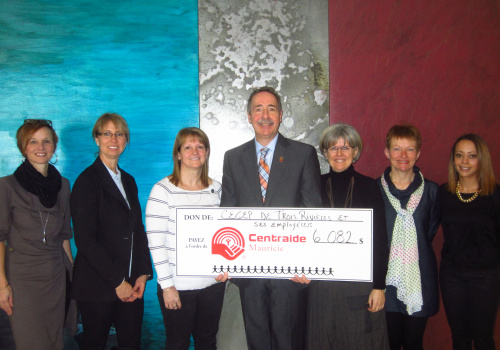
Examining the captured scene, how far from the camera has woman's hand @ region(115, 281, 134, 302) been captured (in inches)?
66.7

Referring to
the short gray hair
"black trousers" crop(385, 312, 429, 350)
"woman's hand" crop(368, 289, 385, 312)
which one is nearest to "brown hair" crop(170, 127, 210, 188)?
the short gray hair

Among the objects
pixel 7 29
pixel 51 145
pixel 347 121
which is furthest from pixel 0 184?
pixel 347 121

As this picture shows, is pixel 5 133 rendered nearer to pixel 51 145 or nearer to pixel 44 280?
pixel 51 145

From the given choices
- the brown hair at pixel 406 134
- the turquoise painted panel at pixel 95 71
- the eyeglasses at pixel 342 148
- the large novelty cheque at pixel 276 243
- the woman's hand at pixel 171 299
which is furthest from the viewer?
the turquoise painted panel at pixel 95 71

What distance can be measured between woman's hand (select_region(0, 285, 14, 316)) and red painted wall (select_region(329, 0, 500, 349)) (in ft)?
8.30

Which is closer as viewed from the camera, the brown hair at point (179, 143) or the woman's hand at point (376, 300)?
the woman's hand at point (376, 300)

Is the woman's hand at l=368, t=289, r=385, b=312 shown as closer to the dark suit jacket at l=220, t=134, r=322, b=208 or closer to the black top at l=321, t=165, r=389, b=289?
the black top at l=321, t=165, r=389, b=289

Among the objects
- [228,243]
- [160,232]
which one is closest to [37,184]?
[160,232]

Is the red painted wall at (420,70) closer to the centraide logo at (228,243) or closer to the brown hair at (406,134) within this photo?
the brown hair at (406,134)

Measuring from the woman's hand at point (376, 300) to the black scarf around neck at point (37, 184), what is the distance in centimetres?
200

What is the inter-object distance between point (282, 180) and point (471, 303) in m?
1.46

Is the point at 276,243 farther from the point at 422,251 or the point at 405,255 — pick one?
the point at 422,251

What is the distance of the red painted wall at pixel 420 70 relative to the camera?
2451 millimetres

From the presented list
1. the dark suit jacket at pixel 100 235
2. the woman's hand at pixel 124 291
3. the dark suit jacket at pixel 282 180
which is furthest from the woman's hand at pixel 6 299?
the dark suit jacket at pixel 282 180
